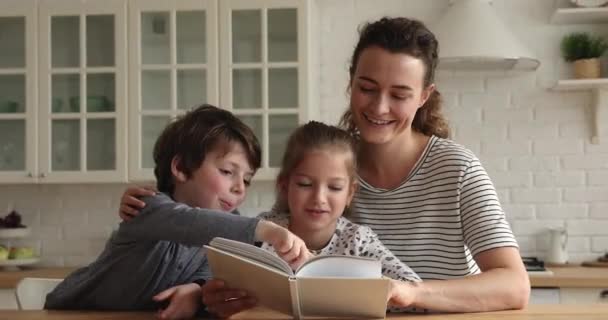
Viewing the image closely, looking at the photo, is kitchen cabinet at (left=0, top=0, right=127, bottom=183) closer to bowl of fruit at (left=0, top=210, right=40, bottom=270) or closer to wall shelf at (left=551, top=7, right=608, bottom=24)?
bowl of fruit at (left=0, top=210, right=40, bottom=270)

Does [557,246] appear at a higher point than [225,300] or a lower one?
lower

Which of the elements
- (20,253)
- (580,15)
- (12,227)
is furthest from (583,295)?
(12,227)

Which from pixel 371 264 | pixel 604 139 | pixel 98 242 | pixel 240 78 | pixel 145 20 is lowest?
pixel 98 242

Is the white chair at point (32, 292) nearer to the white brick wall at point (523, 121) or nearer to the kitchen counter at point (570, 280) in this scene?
the white brick wall at point (523, 121)

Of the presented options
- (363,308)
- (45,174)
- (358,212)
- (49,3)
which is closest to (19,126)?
(45,174)

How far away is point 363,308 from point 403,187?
2.05 feet

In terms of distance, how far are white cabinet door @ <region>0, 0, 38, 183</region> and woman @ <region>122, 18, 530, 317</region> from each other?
2404 mm

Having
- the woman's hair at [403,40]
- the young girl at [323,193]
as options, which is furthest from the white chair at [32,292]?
the woman's hair at [403,40]

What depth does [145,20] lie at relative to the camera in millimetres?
3961

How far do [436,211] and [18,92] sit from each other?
112 inches

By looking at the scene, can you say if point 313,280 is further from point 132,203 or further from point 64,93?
point 64,93

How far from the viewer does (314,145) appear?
6.31ft

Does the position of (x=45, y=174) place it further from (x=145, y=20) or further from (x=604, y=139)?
(x=604, y=139)

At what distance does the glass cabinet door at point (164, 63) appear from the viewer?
153 inches
